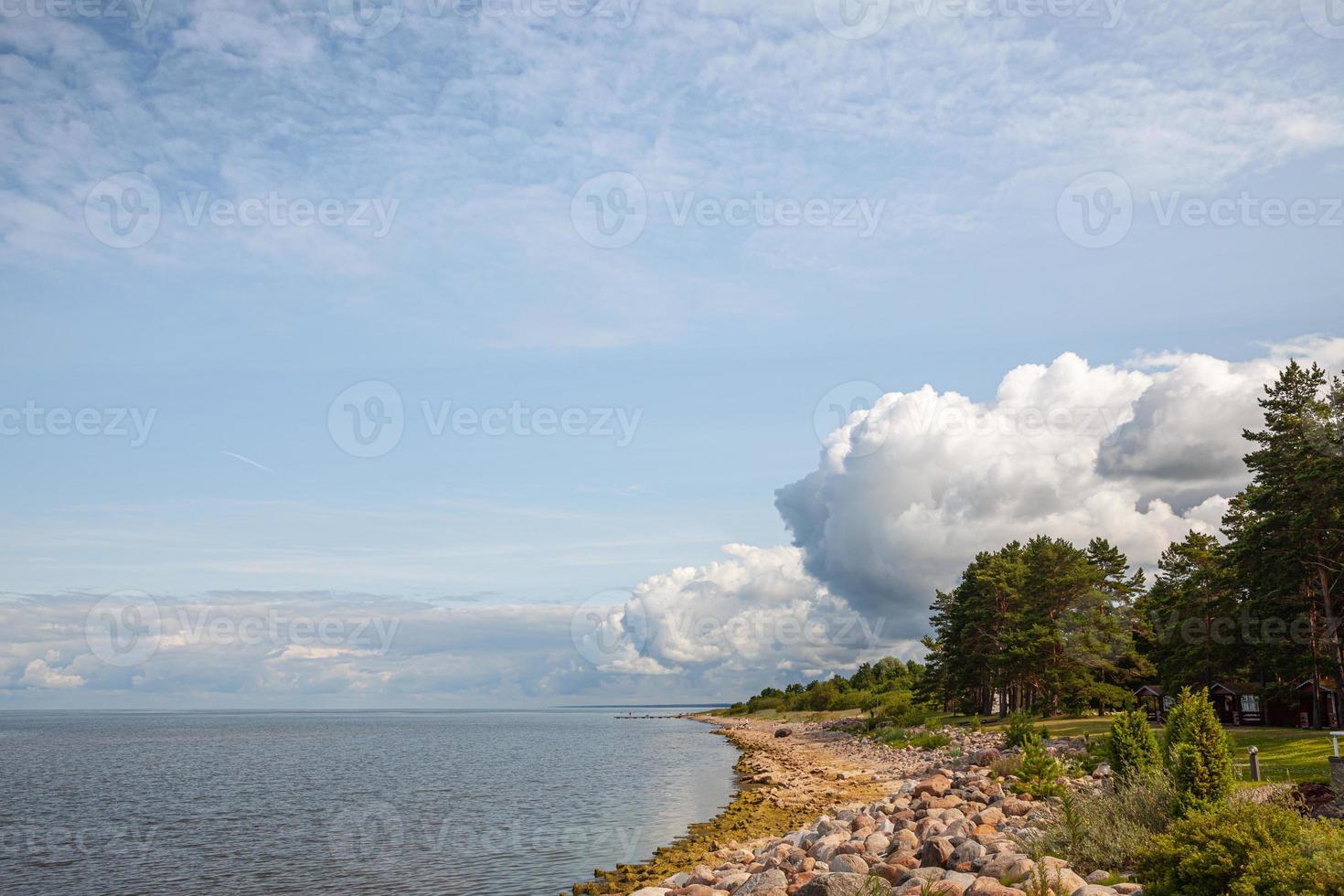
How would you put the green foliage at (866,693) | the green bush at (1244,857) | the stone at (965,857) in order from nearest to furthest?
1. the green bush at (1244,857)
2. the stone at (965,857)
3. the green foliage at (866,693)

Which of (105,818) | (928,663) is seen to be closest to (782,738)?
(928,663)

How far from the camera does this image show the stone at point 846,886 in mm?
15102

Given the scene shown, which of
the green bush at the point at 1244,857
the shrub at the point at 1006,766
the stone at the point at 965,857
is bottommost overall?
the shrub at the point at 1006,766

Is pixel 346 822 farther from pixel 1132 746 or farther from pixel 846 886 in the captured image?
pixel 1132 746

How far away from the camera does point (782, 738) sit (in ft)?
315

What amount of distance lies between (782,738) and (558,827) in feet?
203

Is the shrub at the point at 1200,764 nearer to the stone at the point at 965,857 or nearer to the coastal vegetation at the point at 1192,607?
the stone at the point at 965,857

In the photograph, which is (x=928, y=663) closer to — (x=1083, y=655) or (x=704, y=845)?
(x=1083, y=655)

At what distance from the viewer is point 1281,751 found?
37125 mm

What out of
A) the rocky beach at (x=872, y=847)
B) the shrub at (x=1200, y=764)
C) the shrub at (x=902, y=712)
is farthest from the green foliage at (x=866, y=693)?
the shrub at (x=1200, y=764)

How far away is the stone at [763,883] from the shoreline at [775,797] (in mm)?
7013

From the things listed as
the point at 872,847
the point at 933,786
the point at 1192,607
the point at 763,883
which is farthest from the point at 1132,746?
the point at 1192,607

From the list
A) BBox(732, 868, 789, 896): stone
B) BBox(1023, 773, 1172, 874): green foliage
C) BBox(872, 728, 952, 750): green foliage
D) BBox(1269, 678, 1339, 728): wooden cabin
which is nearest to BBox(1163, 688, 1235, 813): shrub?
BBox(1023, 773, 1172, 874): green foliage

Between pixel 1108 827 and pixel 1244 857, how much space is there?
493 centimetres
